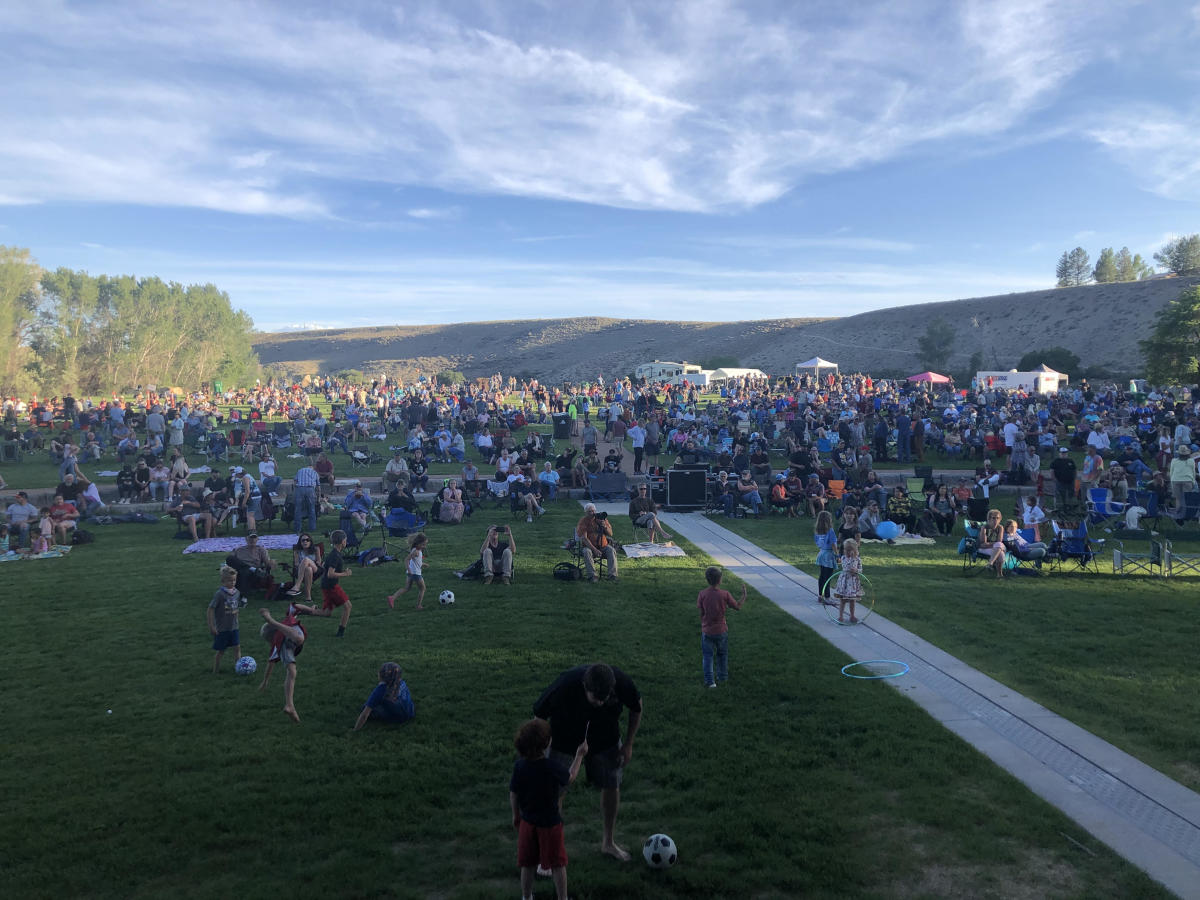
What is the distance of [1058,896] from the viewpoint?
4820 mm

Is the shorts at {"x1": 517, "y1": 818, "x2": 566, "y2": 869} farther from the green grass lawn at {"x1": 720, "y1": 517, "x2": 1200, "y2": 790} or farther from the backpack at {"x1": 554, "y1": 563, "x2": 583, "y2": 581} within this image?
the backpack at {"x1": 554, "y1": 563, "x2": 583, "y2": 581}

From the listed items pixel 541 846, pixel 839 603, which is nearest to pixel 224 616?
pixel 541 846

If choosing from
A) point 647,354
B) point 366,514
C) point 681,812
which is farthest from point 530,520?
point 647,354

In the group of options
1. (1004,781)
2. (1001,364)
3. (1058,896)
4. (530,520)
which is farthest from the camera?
(1001,364)

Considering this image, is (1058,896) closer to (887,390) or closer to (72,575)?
(72,575)

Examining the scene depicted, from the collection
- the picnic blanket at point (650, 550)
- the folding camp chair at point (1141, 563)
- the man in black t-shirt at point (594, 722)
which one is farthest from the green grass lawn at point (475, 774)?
the picnic blanket at point (650, 550)

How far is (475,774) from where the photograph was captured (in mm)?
6492

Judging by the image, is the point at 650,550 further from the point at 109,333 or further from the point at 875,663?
the point at 109,333

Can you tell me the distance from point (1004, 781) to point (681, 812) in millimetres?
2591

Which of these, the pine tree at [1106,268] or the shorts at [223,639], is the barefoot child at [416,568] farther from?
the pine tree at [1106,268]

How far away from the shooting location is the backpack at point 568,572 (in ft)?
44.1

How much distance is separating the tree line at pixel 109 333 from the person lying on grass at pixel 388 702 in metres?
59.0

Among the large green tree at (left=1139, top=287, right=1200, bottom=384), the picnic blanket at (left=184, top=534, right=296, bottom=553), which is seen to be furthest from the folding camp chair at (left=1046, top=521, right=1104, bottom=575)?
the large green tree at (left=1139, top=287, right=1200, bottom=384)

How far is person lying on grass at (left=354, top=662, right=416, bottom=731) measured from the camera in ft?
24.3
